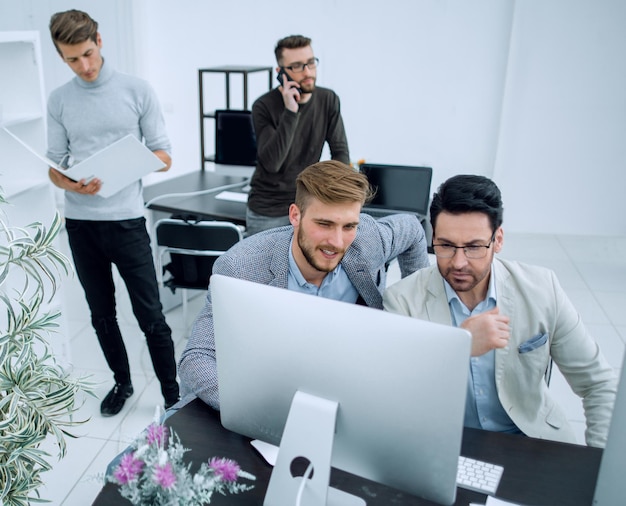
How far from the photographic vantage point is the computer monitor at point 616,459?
0.97m

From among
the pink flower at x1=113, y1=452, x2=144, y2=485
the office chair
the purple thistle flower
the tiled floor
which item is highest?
the purple thistle flower

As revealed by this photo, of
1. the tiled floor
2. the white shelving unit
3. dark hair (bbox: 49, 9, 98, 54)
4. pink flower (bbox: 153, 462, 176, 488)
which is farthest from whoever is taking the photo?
the white shelving unit

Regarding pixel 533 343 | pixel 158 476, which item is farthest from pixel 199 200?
pixel 158 476

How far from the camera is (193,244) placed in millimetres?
3105

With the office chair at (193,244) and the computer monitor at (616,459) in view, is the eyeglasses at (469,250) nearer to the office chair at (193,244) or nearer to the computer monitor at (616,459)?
the computer monitor at (616,459)

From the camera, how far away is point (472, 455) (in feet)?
4.43

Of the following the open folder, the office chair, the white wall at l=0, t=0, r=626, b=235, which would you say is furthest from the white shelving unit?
the white wall at l=0, t=0, r=626, b=235

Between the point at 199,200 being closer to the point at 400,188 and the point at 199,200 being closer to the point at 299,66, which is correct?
the point at 299,66

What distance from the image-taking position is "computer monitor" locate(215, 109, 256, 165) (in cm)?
387

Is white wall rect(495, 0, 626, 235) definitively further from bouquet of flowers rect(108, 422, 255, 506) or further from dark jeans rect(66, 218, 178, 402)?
bouquet of flowers rect(108, 422, 255, 506)

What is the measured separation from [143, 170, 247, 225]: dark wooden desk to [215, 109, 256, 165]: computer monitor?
0.19m

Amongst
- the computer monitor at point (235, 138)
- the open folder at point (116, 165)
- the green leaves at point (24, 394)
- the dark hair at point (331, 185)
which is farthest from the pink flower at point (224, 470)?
the computer monitor at point (235, 138)

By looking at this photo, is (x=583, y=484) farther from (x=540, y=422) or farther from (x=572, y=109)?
(x=572, y=109)

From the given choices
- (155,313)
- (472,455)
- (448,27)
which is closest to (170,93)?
(448,27)
